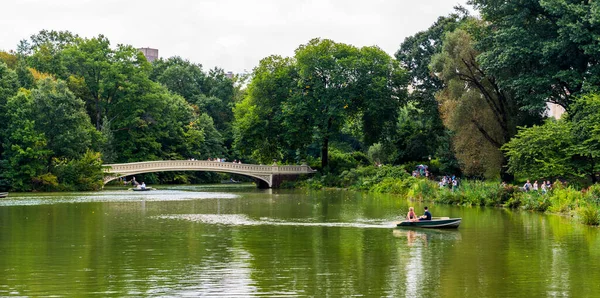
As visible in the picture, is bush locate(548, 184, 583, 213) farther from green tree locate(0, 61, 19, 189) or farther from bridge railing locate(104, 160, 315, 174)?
green tree locate(0, 61, 19, 189)

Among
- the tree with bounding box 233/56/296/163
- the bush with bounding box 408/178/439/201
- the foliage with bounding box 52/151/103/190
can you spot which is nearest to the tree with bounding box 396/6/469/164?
the tree with bounding box 233/56/296/163

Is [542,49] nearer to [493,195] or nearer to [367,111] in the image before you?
[493,195]

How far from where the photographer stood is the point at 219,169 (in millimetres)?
70938

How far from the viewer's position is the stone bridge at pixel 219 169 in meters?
65.9

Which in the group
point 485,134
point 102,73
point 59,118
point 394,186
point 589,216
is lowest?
point 589,216

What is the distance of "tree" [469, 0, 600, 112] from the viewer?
4350 centimetres

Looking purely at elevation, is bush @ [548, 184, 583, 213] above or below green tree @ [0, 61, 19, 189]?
below

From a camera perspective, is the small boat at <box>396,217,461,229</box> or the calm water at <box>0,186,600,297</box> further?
the small boat at <box>396,217,461,229</box>

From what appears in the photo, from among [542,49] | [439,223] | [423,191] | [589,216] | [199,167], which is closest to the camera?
[439,223]

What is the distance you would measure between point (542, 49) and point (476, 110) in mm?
8799

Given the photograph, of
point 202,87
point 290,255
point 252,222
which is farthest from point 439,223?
point 202,87

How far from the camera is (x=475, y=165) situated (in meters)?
56.1

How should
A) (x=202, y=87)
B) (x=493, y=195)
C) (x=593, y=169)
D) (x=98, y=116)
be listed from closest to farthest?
(x=593, y=169), (x=493, y=195), (x=98, y=116), (x=202, y=87)

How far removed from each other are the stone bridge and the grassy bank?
35.4 ft
